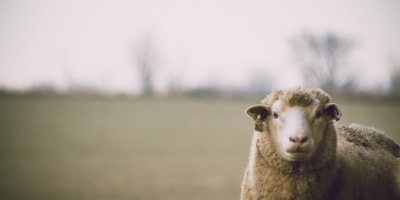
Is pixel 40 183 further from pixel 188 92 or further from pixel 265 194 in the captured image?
pixel 188 92

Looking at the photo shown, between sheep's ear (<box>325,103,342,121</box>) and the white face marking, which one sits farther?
sheep's ear (<box>325,103,342,121</box>)

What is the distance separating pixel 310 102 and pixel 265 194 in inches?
42.9

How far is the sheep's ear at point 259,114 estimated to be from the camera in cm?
432

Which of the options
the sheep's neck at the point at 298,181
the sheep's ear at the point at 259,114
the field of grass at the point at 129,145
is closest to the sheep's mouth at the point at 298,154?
the sheep's neck at the point at 298,181

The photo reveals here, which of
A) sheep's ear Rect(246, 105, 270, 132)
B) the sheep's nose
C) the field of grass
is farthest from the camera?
the field of grass

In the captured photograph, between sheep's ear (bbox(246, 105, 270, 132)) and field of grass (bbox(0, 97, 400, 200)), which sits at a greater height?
sheep's ear (bbox(246, 105, 270, 132))

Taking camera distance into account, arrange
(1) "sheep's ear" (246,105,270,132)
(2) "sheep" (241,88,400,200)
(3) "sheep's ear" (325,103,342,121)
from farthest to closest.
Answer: (1) "sheep's ear" (246,105,270,132), (3) "sheep's ear" (325,103,342,121), (2) "sheep" (241,88,400,200)

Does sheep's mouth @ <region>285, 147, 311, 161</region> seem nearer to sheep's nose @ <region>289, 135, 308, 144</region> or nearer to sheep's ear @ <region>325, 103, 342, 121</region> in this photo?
sheep's nose @ <region>289, 135, 308, 144</region>

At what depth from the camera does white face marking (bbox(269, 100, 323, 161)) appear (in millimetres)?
3756

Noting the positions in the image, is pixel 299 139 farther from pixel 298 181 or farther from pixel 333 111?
pixel 333 111

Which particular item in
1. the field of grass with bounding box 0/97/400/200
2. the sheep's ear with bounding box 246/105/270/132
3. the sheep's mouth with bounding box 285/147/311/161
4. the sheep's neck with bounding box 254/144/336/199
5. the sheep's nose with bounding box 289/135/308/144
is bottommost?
the field of grass with bounding box 0/97/400/200

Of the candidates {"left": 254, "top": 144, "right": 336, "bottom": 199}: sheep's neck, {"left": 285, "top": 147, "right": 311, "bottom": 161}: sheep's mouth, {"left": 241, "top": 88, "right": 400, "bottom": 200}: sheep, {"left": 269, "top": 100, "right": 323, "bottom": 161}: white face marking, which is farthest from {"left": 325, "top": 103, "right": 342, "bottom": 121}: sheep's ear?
{"left": 285, "top": 147, "right": 311, "bottom": 161}: sheep's mouth

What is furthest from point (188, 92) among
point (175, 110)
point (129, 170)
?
point (129, 170)

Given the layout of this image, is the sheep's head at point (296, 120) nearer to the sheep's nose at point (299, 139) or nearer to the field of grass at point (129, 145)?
the sheep's nose at point (299, 139)
